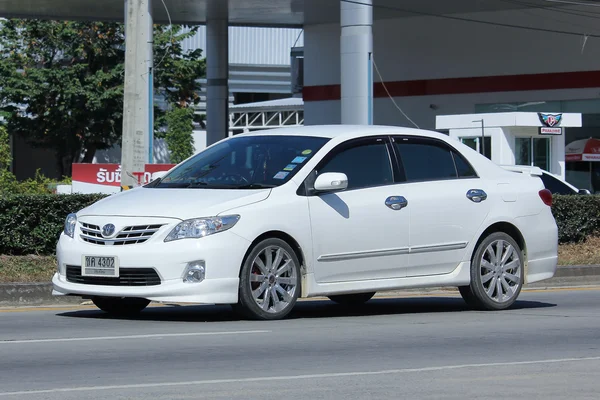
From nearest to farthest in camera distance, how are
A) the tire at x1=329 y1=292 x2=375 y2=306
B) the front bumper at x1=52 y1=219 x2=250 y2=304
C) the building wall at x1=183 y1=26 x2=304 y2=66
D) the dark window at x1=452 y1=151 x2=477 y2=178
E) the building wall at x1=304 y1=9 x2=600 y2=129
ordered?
the front bumper at x1=52 y1=219 x2=250 y2=304
the dark window at x1=452 y1=151 x2=477 y2=178
the tire at x1=329 y1=292 x2=375 y2=306
the building wall at x1=304 y1=9 x2=600 y2=129
the building wall at x1=183 y1=26 x2=304 y2=66

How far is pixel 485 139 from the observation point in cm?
2738

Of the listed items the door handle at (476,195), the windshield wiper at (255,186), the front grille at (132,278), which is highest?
the windshield wiper at (255,186)

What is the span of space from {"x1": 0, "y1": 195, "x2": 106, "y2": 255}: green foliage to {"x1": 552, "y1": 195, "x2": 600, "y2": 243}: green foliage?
27.1 feet

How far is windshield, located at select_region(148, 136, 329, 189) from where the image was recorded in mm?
10305

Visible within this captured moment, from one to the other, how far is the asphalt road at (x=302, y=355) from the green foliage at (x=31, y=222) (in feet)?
12.2

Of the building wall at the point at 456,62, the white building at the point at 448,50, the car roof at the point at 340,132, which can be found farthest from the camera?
the building wall at the point at 456,62

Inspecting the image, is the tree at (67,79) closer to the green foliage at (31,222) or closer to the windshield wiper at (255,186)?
the green foliage at (31,222)

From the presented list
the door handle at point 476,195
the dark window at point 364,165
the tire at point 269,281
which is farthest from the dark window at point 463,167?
the tire at point 269,281

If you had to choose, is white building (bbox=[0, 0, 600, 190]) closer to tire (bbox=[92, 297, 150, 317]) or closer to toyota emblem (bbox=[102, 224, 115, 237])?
tire (bbox=[92, 297, 150, 317])

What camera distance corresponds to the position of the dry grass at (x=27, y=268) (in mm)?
13471

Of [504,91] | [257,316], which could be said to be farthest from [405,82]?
[257,316]

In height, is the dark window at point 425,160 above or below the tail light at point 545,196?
above

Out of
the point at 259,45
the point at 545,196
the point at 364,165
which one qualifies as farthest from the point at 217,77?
the point at 364,165

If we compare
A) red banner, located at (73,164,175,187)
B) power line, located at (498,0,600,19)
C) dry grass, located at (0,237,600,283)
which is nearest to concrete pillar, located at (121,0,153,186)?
red banner, located at (73,164,175,187)
